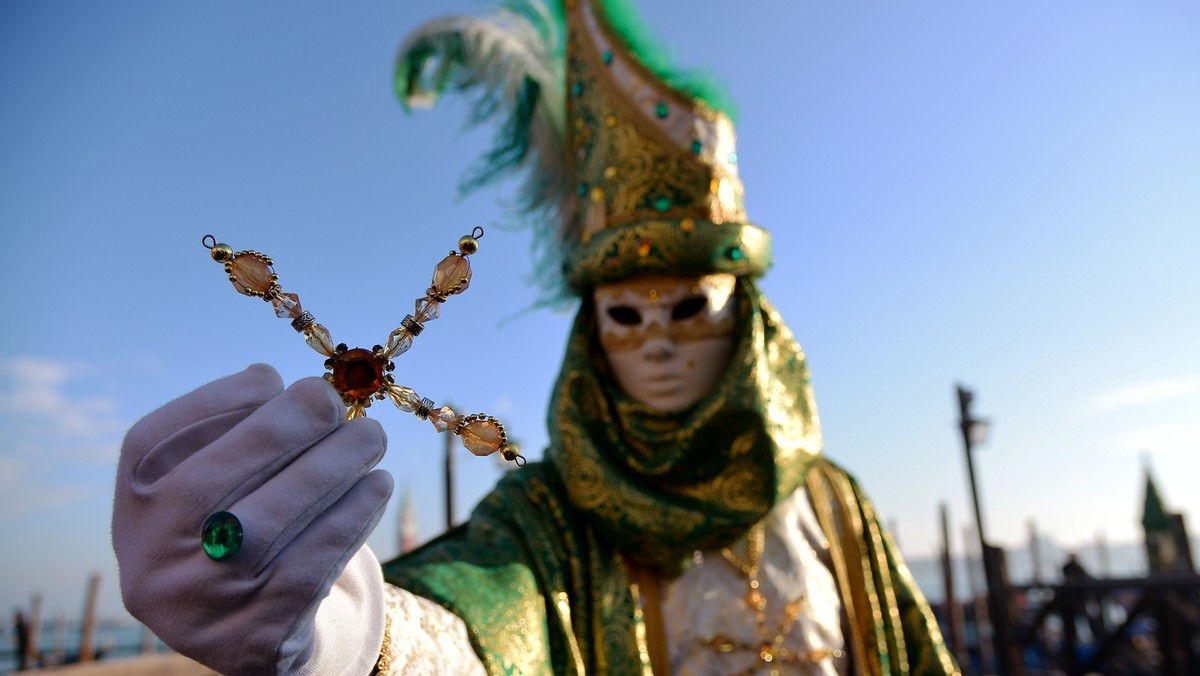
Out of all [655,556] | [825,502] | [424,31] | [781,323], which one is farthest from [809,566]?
[424,31]

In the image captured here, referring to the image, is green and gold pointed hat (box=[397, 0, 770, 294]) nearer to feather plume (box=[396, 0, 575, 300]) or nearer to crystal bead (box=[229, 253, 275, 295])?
feather plume (box=[396, 0, 575, 300])

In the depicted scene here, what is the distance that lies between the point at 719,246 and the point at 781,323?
0.33 meters

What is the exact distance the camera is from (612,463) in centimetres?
227

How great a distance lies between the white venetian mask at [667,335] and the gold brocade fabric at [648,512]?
0.06 meters

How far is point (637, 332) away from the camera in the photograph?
A: 244 centimetres

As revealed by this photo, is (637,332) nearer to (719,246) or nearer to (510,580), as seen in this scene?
(719,246)

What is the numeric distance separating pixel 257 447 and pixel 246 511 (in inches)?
3.5

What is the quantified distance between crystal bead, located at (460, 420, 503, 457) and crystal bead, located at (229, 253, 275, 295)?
34 cm

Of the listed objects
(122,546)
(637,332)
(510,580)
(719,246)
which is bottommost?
(510,580)

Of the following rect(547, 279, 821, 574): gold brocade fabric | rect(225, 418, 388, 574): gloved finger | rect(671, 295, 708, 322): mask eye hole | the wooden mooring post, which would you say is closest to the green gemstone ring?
rect(225, 418, 388, 574): gloved finger

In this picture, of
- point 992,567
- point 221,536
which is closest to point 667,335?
point 221,536

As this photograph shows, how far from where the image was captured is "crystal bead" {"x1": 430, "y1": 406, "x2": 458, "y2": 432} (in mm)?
1175

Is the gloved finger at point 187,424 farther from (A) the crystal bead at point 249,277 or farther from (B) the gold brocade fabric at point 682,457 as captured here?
(B) the gold brocade fabric at point 682,457

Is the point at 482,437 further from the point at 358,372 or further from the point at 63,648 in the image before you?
the point at 63,648
